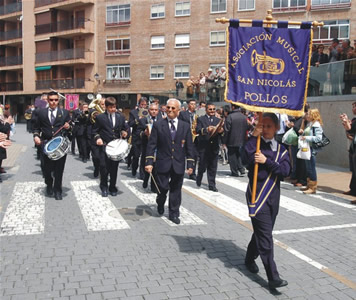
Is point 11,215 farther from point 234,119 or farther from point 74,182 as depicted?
point 234,119

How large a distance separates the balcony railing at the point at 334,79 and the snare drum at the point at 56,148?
1002 cm

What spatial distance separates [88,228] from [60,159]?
7.82ft

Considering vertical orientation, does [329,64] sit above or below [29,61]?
below

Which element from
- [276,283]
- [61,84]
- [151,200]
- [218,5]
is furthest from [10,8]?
[276,283]

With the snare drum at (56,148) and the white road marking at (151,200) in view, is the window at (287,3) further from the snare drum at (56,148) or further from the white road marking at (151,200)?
the snare drum at (56,148)

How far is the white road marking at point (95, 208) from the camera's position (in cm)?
647

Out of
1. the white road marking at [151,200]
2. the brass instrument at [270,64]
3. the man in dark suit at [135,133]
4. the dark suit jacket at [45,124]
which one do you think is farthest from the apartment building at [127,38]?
the brass instrument at [270,64]

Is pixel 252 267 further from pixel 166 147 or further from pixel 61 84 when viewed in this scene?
pixel 61 84

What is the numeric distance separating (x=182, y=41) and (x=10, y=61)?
25.2 metres

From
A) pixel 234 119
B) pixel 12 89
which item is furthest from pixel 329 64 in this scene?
pixel 12 89

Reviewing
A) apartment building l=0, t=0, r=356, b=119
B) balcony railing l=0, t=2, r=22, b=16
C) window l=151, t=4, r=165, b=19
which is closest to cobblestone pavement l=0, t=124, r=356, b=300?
apartment building l=0, t=0, r=356, b=119

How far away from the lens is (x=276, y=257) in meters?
5.21

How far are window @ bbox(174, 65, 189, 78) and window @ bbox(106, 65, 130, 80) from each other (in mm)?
5439

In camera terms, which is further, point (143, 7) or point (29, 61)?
point (29, 61)
